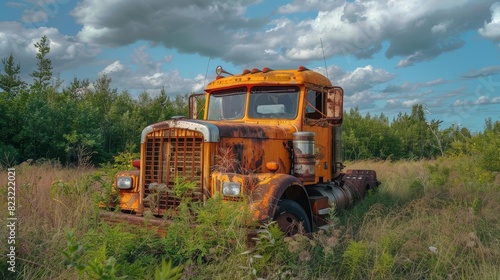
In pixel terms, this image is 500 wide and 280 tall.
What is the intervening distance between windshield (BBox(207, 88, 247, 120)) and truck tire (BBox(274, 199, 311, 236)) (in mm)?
2032

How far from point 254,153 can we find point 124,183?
1767mm

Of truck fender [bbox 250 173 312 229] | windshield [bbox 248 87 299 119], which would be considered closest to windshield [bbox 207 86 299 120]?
windshield [bbox 248 87 299 119]

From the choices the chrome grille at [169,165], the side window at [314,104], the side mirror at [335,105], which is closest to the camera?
the chrome grille at [169,165]

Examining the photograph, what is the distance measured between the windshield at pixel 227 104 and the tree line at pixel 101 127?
1793mm

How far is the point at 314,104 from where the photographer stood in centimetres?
670

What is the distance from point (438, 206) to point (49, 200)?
609 cm

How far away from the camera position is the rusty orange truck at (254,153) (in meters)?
4.86

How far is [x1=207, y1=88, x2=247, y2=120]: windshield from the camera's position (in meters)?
6.60

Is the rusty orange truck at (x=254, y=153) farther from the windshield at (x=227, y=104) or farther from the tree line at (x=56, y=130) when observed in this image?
the tree line at (x=56, y=130)

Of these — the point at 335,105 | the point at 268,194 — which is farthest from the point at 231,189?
the point at 335,105

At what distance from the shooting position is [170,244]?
13.1 ft

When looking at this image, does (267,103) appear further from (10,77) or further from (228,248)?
(10,77)

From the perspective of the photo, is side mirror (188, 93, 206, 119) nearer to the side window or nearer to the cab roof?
the cab roof

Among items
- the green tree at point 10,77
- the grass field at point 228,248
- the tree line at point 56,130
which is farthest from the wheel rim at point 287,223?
the green tree at point 10,77
